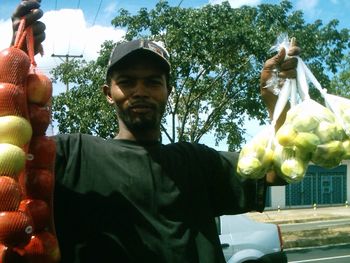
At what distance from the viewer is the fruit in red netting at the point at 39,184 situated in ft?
6.34

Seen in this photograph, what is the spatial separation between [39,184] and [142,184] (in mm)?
457

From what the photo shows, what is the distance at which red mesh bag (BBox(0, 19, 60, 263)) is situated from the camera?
68.2 inches

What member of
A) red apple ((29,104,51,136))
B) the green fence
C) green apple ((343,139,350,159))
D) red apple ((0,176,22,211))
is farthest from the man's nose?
the green fence

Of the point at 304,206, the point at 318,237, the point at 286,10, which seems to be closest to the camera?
the point at 286,10

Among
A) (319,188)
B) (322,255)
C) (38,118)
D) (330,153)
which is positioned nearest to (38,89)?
(38,118)

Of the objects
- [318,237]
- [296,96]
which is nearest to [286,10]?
[318,237]

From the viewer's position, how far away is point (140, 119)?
2.33 metres

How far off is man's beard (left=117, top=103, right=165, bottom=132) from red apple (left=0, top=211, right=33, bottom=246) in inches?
29.1

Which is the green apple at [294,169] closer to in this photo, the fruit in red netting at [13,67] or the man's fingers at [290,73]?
the man's fingers at [290,73]

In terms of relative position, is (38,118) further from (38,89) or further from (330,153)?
(330,153)

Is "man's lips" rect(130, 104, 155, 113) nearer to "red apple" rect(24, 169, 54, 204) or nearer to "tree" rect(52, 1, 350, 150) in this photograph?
"red apple" rect(24, 169, 54, 204)

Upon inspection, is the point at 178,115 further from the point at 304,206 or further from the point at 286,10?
the point at 304,206

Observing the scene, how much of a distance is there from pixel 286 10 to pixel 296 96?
904 cm

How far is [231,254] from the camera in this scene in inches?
284
